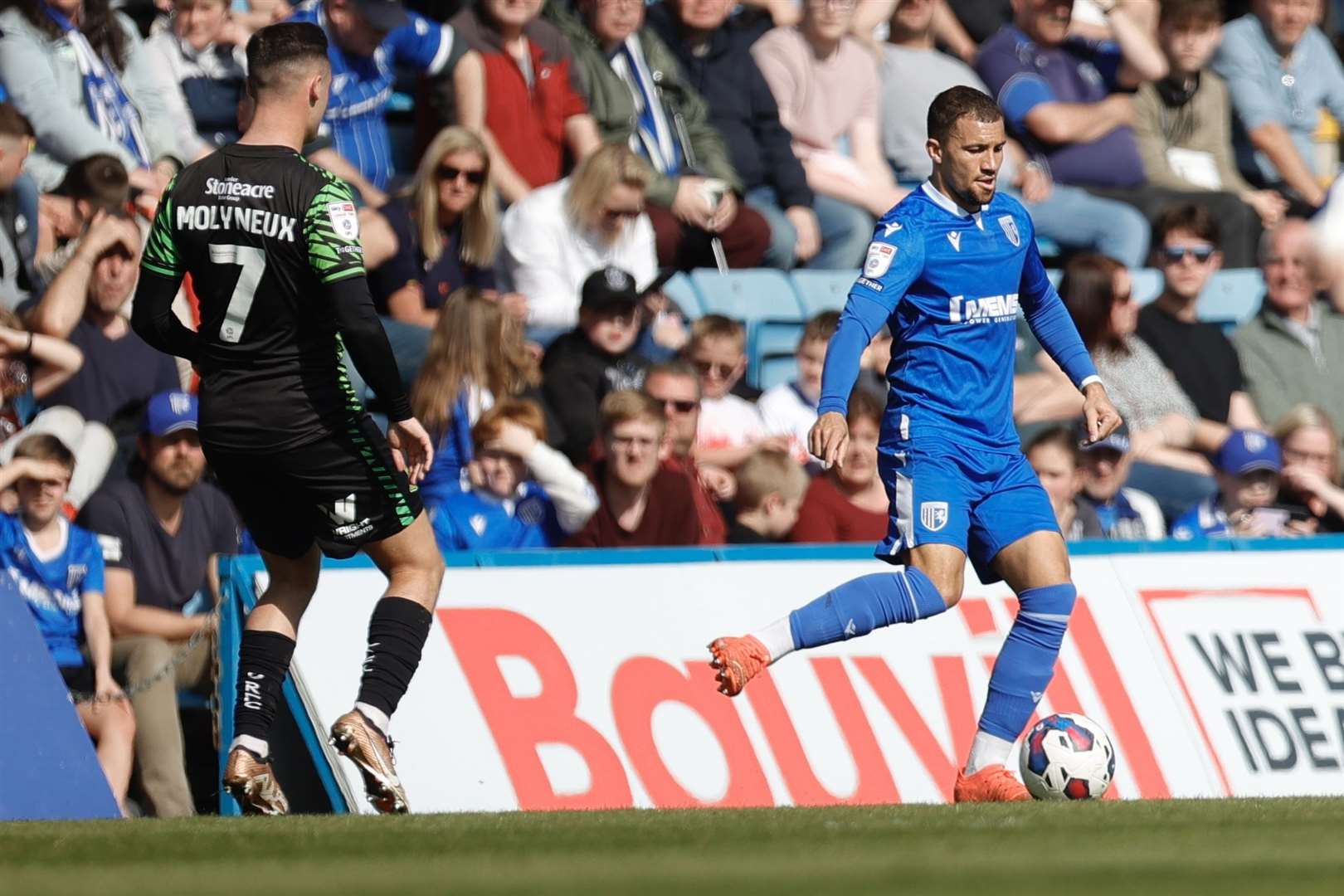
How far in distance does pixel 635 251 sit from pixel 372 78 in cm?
173

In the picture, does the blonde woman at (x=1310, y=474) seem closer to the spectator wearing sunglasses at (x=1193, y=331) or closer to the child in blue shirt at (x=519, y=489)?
the spectator wearing sunglasses at (x=1193, y=331)

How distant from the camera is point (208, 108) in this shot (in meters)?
11.1

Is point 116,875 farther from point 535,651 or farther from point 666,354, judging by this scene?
point 666,354

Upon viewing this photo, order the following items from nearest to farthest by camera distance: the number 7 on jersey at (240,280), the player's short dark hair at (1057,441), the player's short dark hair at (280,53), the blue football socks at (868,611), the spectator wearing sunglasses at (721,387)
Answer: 1. the number 7 on jersey at (240,280)
2. the player's short dark hair at (280,53)
3. the blue football socks at (868,611)
4. the player's short dark hair at (1057,441)
5. the spectator wearing sunglasses at (721,387)

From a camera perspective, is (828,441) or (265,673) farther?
(265,673)

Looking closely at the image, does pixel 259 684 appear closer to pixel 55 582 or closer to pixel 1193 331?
pixel 55 582

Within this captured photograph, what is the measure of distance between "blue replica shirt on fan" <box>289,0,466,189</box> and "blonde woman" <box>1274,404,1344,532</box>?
17.1 ft

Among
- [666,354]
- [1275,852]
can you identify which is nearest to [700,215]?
[666,354]

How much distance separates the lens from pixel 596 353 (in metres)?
10.4

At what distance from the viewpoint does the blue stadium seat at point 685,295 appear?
11.5m

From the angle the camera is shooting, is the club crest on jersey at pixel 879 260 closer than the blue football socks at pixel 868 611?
No

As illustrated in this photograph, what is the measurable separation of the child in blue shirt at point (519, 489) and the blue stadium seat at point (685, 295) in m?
2.05

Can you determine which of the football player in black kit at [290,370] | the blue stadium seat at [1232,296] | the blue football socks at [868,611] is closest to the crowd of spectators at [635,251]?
the blue stadium seat at [1232,296]

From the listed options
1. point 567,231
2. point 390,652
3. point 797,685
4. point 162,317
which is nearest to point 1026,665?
point 797,685
